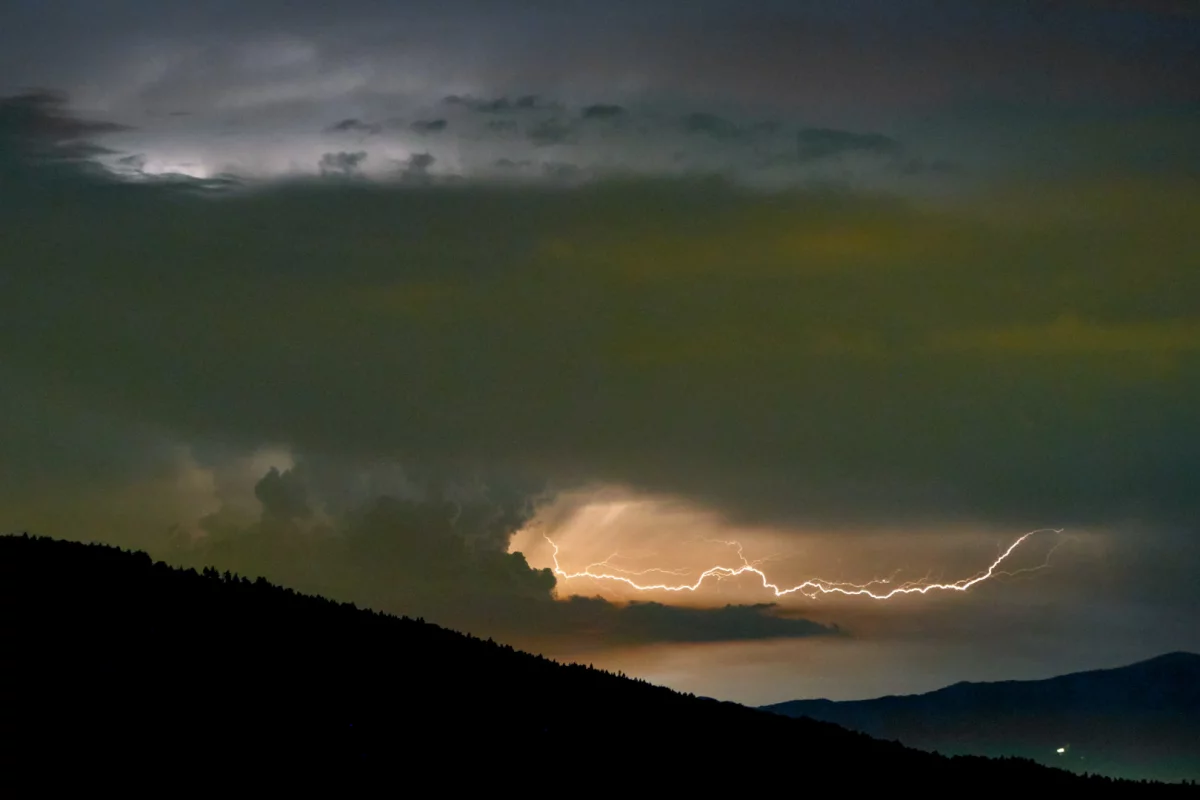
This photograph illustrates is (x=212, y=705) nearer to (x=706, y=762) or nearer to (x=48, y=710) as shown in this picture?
(x=48, y=710)

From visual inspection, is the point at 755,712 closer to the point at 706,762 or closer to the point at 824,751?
the point at 824,751

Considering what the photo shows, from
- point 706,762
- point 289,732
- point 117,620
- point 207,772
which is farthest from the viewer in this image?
point 706,762

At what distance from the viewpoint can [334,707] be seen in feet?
95.0

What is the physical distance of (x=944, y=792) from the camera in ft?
111

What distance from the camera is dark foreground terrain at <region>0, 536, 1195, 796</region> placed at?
25.9m

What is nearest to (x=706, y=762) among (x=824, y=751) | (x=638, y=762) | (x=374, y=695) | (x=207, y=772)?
(x=638, y=762)

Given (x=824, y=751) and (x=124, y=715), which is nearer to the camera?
(x=124, y=715)

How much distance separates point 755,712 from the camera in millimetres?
39969

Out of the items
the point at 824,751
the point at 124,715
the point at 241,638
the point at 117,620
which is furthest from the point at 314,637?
the point at 824,751

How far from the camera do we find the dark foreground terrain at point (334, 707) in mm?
25859

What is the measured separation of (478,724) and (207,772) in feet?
23.9

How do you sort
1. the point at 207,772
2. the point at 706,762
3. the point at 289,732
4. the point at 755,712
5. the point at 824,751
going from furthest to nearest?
1. the point at 755,712
2. the point at 824,751
3. the point at 706,762
4. the point at 289,732
5. the point at 207,772

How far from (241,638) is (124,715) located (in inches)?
216

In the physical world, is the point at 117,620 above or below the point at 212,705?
above
